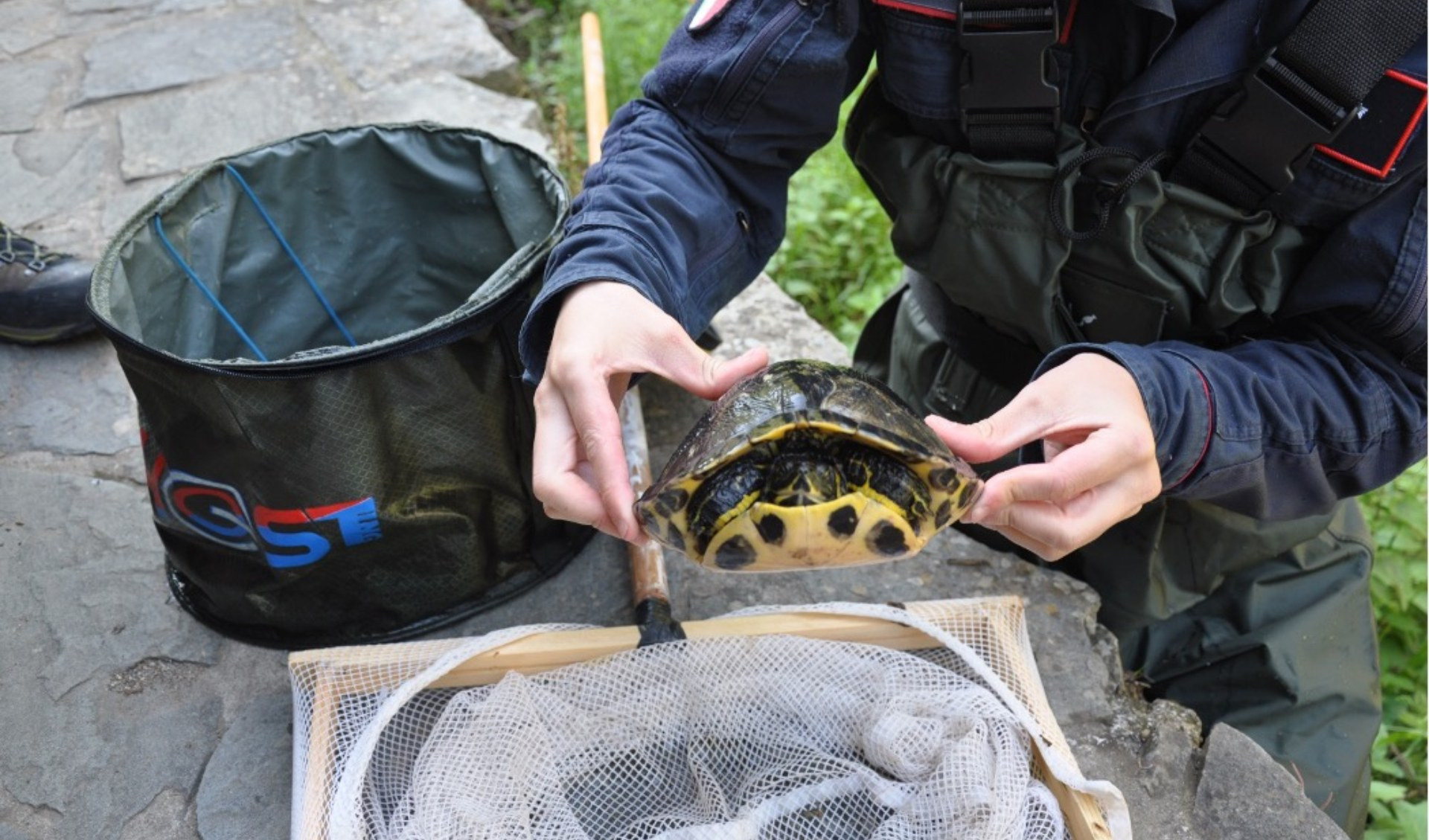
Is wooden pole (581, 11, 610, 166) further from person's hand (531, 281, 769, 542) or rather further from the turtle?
the turtle

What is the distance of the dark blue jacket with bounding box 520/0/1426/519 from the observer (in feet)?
4.46

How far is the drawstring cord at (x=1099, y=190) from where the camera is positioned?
4.75 feet

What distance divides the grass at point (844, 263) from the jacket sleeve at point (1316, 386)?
107 cm

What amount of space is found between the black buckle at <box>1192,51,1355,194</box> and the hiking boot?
2295 mm

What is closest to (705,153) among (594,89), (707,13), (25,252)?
(707,13)

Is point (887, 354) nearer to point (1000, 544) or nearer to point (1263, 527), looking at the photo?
point (1000, 544)

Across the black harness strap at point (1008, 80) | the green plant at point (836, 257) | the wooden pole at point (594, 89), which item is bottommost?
the green plant at point (836, 257)

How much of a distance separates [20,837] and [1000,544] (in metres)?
1.60

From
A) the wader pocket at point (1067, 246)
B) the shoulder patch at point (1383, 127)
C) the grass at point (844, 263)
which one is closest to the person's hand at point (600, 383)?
the wader pocket at point (1067, 246)

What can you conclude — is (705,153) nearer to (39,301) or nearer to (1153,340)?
(1153,340)

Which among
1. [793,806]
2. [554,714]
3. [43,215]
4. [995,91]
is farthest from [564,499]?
[43,215]

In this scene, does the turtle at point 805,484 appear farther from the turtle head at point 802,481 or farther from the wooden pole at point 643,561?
the wooden pole at point 643,561

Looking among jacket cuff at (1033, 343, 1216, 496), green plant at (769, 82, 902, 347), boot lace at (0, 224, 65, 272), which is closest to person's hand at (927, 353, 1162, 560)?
jacket cuff at (1033, 343, 1216, 496)

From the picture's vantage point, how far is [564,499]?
130 centimetres
